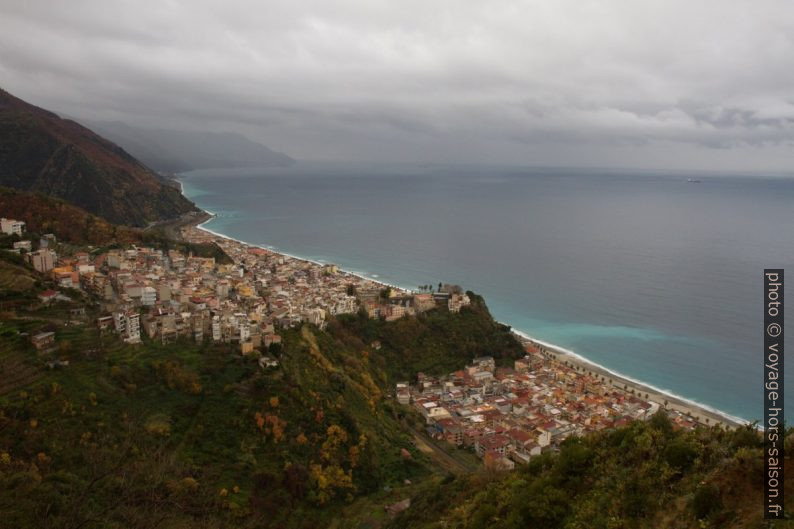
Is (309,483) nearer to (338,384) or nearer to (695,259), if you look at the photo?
(338,384)

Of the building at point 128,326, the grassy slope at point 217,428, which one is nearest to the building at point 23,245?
the building at point 128,326

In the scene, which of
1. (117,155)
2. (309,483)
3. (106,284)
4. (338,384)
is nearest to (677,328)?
(338,384)

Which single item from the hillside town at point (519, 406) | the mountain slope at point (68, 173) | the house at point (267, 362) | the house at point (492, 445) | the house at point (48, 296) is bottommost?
the house at point (492, 445)

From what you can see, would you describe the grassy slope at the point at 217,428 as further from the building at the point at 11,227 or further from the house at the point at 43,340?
the building at the point at 11,227

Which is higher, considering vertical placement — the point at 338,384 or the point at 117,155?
the point at 117,155

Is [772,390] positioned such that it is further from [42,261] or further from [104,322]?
[42,261]
